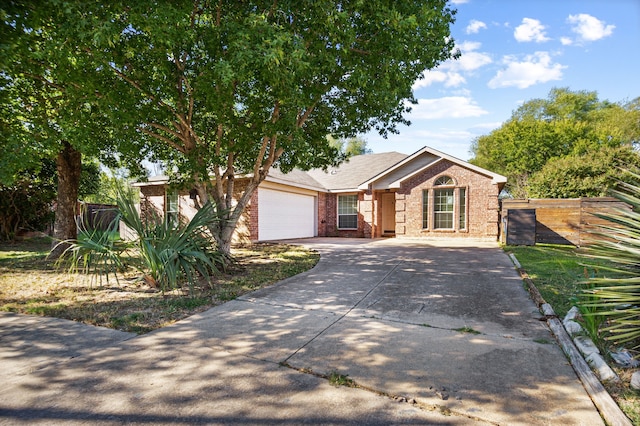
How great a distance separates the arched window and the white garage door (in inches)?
279

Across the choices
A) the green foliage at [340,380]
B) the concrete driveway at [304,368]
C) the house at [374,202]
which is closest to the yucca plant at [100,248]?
the concrete driveway at [304,368]

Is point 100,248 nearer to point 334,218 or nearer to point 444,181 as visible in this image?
point 444,181

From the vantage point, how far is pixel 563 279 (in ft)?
20.7

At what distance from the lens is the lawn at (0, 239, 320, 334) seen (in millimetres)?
4359

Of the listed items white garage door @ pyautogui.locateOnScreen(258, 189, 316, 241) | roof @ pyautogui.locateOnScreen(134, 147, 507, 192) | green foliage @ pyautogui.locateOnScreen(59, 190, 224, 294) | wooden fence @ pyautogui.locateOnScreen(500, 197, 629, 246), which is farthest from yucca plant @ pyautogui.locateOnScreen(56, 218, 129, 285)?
wooden fence @ pyautogui.locateOnScreen(500, 197, 629, 246)

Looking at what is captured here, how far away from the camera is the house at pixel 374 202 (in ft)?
48.0

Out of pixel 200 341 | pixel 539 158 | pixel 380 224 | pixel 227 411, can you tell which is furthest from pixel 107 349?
pixel 539 158

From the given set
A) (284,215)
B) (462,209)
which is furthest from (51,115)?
(462,209)

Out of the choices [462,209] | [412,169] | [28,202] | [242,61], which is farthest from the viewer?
[412,169]

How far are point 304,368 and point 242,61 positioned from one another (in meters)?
4.58

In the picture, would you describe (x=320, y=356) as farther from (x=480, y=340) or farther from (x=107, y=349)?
(x=107, y=349)

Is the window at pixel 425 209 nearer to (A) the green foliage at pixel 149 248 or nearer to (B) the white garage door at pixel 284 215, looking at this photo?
(B) the white garage door at pixel 284 215

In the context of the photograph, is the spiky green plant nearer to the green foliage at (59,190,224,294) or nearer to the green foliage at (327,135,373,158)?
the green foliage at (59,190,224,294)

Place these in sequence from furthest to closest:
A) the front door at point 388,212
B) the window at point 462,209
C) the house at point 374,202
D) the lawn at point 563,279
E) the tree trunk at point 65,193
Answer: the front door at point 388,212 → the window at point 462,209 → the house at point 374,202 → the tree trunk at point 65,193 → the lawn at point 563,279
